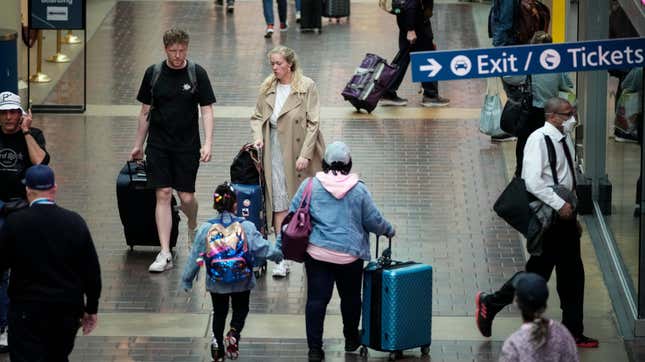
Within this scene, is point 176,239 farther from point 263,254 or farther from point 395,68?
point 395,68

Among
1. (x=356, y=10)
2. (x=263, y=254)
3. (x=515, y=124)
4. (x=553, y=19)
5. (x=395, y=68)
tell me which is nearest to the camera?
(x=263, y=254)

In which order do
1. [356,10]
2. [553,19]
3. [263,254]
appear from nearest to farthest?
1. [263,254]
2. [553,19]
3. [356,10]

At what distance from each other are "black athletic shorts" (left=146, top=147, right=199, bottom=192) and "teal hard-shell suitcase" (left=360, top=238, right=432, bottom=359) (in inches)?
97.9

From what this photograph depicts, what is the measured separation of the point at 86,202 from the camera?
48.4 feet

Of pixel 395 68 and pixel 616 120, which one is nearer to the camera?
pixel 616 120

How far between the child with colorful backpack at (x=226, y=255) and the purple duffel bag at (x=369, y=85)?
8.21 m

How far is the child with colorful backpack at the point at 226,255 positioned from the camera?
10.1 meters

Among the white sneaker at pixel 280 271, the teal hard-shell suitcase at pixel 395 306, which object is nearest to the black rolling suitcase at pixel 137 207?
the white sneaker at pixel 280 271

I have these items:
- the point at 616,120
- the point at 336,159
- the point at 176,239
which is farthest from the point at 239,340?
the point at 616,120

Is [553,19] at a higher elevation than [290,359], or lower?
higher

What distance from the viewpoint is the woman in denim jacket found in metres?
10.2

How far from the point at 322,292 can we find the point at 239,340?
816 millimetres

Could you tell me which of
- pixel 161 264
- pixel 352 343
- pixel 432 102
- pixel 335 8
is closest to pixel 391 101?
pixel 432 102

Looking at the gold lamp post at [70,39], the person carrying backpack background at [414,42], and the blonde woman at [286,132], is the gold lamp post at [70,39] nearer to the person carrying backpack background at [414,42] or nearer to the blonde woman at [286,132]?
the person carrying backpack background at [414,42]
